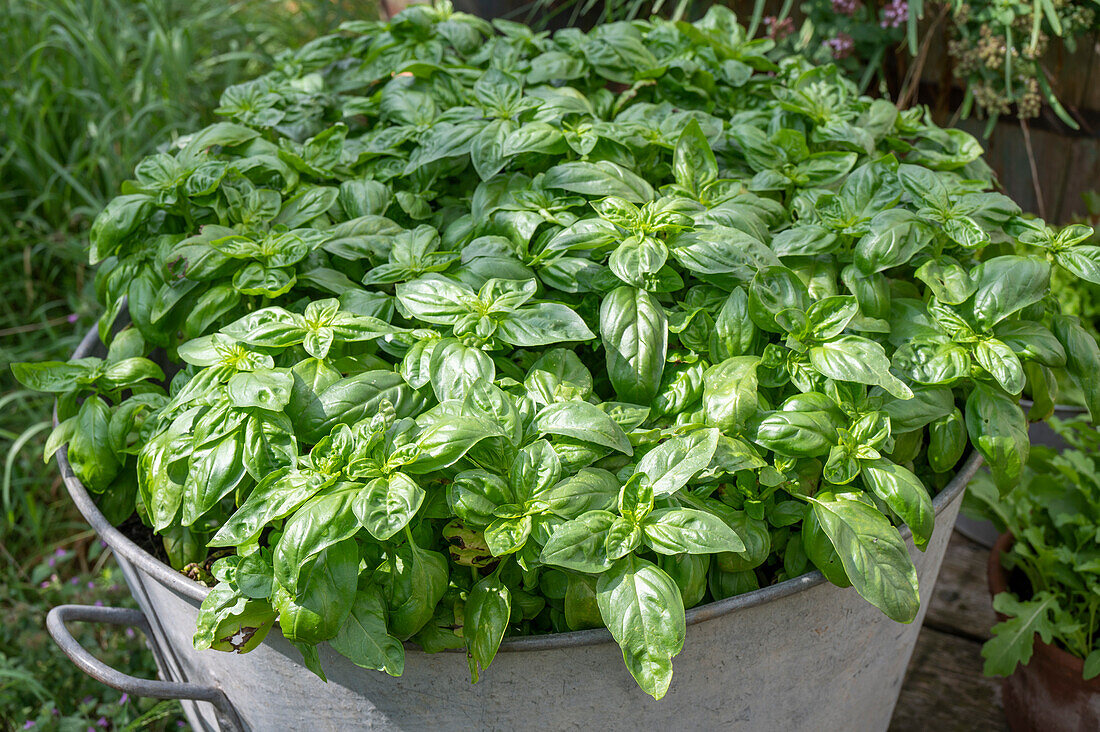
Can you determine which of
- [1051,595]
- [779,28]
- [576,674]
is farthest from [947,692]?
[779,28]

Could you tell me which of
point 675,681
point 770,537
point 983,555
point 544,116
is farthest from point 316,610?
point 983,555

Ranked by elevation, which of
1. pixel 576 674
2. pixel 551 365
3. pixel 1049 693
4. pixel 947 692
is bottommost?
pixel 947 692

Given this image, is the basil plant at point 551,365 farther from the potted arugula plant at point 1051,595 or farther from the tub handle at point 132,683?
the potted arugula plant at point 1051,595

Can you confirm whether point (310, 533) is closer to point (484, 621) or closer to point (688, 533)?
point (484, 621)

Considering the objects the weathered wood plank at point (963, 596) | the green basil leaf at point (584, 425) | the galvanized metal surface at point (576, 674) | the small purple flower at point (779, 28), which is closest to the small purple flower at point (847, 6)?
the small purple flower at point (779, 28)

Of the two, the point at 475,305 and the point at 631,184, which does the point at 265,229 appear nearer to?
the point at 475,305

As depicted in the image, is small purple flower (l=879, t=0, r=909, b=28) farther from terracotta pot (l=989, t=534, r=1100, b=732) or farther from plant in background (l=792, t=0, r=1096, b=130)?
terracotta pot (l=989, t=534, r=1100, b=732)

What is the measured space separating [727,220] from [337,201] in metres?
0.60

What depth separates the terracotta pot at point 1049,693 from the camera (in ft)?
5.37

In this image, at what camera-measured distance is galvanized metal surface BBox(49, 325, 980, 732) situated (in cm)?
98

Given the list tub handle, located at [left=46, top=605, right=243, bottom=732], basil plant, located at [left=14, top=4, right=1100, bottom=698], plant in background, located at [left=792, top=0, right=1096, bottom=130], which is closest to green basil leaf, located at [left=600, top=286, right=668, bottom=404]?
basil plant, located at [left=14, top=4, right=1100, bottom=698]

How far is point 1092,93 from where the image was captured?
2.40 m

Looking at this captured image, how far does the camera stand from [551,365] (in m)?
1.12

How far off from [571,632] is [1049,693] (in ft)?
3.94
